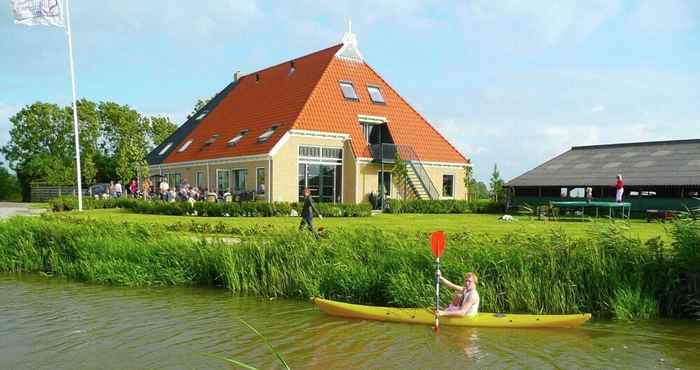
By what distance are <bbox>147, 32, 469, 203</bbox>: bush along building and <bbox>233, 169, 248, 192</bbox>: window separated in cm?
6

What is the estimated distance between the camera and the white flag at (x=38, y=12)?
2555cm

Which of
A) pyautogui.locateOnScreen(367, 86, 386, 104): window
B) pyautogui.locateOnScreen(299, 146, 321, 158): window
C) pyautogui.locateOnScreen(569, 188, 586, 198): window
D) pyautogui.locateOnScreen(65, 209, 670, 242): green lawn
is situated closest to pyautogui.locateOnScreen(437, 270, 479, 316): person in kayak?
pyautogui.locateOnScreen(65, 209, 670, 242): green lawn

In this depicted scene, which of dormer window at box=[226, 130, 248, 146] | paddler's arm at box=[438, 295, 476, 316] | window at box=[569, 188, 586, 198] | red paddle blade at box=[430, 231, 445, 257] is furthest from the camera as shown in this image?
dormer window at box=[226, 130, 248, 146]

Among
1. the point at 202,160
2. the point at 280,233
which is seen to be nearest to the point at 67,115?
the point at 202,160

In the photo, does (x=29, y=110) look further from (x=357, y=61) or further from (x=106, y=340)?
(x=106, y=340)

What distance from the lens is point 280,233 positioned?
45.7 ft

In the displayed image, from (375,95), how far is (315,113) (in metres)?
5.46

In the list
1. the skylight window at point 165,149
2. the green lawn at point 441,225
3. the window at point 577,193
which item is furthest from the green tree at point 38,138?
the window at point 577,193

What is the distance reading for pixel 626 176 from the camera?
98.1 feet

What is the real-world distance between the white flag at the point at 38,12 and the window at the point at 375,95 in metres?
17.0

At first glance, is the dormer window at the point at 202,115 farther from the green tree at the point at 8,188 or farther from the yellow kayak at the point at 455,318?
the yellow kayak at the point at 455,318

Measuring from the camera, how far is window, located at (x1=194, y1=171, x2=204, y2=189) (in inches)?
1423

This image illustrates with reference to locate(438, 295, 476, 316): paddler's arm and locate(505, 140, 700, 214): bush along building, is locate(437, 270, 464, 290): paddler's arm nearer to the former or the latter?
locate(438, 295, 476, 316): paddler's arm

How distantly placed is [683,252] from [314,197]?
73.5 ft
